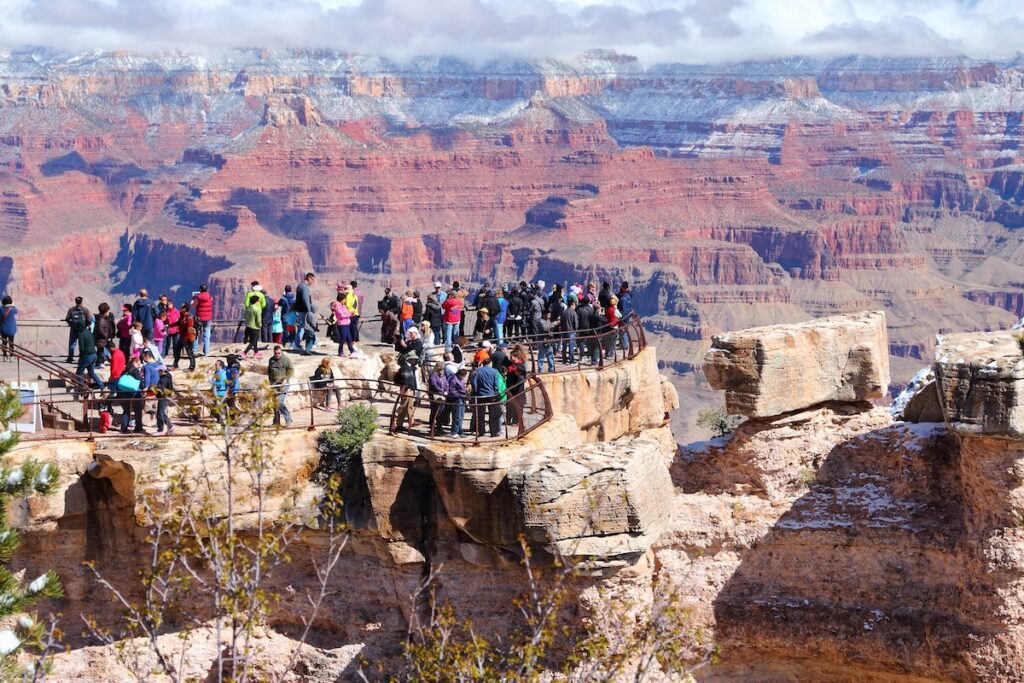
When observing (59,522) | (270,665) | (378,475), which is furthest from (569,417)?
(59,522)

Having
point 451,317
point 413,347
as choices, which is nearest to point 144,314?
point 413,347

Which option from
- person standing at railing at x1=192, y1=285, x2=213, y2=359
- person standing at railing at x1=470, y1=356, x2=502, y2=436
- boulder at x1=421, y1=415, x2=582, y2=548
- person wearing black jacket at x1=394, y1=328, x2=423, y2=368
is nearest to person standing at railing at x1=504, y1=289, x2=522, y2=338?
person wearing black jacket at x1=394, y1=328, x2=423, y2=368

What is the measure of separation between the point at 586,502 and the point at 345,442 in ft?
15.5

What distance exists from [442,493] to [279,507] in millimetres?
2984

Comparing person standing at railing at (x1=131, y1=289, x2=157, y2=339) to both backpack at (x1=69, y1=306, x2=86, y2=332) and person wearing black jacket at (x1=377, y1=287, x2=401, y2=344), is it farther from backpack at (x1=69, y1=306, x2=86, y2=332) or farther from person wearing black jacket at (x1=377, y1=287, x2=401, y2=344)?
person wearing black jacket at (x1=377, y1=287, x2=401, y2=344)

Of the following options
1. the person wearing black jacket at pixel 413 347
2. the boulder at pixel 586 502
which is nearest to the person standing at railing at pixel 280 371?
the person wearing black jacket at pixel 413 347

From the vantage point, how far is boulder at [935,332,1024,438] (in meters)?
28.3

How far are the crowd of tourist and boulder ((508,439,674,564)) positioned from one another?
207 centimetres

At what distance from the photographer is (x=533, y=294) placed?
126ft

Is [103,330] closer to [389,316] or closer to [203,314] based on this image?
[203,314]

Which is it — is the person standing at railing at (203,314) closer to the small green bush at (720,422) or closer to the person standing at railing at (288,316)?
the person standing at railing at (288,316)

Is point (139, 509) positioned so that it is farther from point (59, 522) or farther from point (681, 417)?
point (681, 417)

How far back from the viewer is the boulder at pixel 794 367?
34094mm

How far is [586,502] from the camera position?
27.7 m
